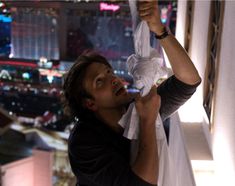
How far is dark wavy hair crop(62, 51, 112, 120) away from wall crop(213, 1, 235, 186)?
1.50 ft

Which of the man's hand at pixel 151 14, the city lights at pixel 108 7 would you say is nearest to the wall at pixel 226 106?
the man's hand at pixel 151 14

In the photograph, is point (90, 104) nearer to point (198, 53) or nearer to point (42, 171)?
point (198, 53)

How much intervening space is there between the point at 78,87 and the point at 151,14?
28 centimetres

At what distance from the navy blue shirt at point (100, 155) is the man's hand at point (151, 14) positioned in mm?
192

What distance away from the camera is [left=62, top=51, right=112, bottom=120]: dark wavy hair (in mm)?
1180

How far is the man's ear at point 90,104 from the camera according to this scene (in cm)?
118

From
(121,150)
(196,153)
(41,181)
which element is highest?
(121,150)

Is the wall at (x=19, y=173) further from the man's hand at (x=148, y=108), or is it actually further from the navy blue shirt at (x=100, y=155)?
the man's hand at (x=148, y=108)

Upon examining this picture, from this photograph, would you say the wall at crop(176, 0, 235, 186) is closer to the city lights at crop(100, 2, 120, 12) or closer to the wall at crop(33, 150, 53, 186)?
the wall at crop(33, 150, 53, 186)

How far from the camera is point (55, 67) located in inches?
204

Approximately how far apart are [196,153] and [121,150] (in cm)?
76

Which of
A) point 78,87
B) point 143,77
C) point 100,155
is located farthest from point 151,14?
point 100,155

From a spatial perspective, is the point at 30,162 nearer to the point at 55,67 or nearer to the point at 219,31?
the point at 55,67

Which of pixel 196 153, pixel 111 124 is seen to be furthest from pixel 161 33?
pixel 196 153
